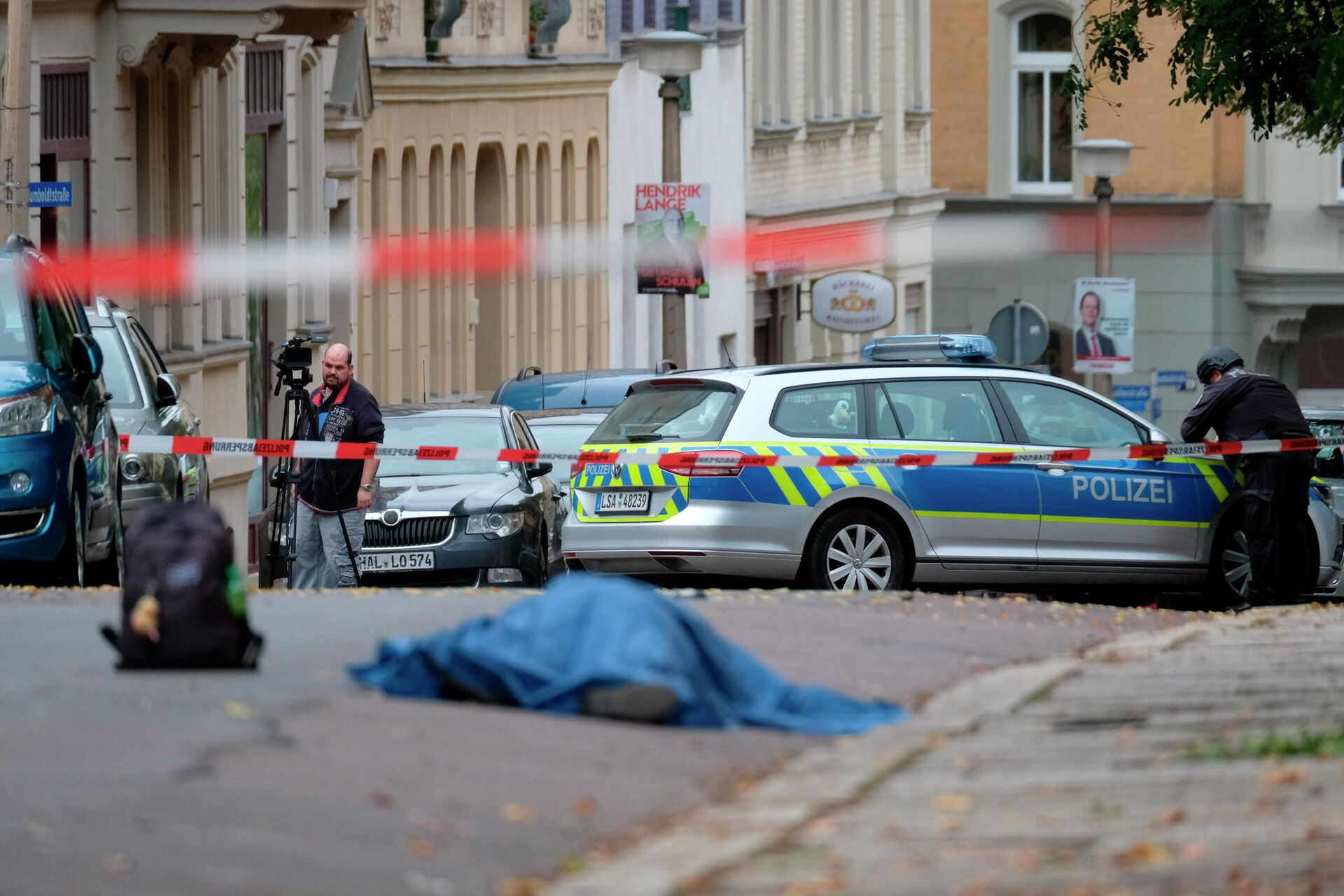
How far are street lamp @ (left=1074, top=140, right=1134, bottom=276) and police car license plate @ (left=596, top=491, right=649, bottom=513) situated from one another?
1789 cm

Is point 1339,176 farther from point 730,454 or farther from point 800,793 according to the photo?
point 800,793

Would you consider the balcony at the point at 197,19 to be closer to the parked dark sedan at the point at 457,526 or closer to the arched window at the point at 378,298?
the parked dark sedan at the point at 457,526

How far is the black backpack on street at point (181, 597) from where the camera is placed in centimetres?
986

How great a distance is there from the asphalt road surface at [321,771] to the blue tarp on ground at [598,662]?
0.11 m

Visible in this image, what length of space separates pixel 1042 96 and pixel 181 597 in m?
44.8

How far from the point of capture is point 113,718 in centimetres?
911

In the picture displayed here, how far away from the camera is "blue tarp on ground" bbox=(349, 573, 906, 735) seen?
938 cm

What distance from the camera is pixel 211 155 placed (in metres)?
27.7

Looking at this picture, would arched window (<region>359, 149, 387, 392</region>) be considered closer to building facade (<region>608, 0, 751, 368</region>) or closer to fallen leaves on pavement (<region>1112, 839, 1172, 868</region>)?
building facade (<region>608, 0, 751, 368</region>)

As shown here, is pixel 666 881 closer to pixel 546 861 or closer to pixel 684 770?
pixel 546 861

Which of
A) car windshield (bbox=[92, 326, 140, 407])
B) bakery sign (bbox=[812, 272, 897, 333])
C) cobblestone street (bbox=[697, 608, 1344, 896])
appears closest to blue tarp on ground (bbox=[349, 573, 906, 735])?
cobblestone street (bbox=[697, 608, 1344, 896])

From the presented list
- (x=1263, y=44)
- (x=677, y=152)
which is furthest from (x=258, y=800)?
(x=677, y=152)

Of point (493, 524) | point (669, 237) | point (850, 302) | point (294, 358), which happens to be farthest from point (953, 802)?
point (850, 302)

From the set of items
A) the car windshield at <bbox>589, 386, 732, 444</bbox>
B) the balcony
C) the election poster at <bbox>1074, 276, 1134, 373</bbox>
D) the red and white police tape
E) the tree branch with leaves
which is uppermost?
the balcony
